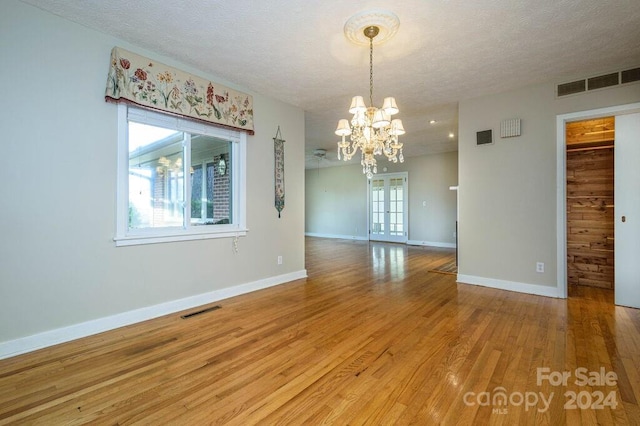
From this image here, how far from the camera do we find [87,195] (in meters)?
2.61

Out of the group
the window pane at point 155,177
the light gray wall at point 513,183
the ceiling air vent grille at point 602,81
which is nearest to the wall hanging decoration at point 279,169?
the window pane at point 155,177

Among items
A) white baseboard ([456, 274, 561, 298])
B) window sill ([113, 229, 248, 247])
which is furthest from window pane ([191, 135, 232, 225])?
white baseboard ([456, 274, 561, 298])

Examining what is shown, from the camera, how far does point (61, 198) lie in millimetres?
2467

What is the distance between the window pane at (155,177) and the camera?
2.97 meters

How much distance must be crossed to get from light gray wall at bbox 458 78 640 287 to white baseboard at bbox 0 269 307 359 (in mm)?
3325

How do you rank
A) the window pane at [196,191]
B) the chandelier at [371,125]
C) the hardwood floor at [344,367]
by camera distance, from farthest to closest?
the window pane at [196,191] < the chandelier at [371,125] < the hardwood floor at [344,367]

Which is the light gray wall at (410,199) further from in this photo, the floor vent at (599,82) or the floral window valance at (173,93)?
the floral window valance at (173,93)

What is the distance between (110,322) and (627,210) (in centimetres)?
560

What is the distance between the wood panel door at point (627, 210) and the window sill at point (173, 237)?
178 inches

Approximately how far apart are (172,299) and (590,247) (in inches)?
220

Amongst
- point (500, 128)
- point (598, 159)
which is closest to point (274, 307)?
point (500, 128)

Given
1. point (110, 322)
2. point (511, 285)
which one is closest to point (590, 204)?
point (511, 285)

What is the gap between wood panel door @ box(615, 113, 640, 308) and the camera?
324cm

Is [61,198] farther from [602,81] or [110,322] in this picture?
[602,81]
